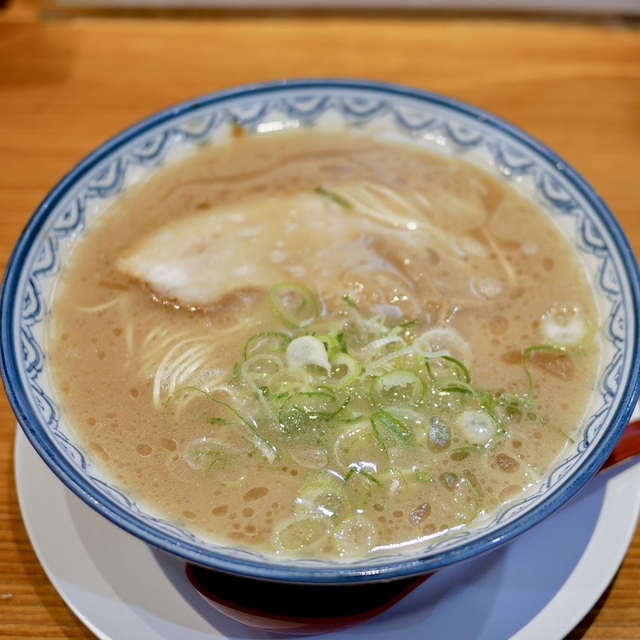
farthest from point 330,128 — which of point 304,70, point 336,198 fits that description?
point 304,70

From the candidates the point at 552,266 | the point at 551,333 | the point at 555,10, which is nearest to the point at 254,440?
the point at 551,333

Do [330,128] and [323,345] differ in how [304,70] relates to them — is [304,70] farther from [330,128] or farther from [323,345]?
[323,345]

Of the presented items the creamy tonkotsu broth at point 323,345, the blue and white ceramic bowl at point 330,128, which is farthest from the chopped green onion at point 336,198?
the blue and white ceramic bowl at point 330,128

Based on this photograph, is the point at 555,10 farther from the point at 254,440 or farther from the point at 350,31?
the point at 254,440

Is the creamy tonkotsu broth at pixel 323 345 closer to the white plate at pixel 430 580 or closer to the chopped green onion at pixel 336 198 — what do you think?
the chopped green onion at pixel 336 198

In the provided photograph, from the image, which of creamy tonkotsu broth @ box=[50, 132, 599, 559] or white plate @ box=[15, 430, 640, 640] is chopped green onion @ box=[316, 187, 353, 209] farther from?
white plate @ box=[15, 430, 640, 640]
